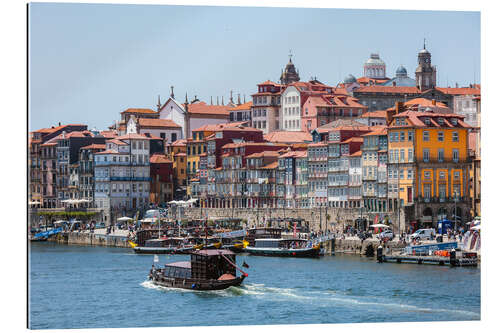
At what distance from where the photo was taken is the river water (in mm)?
31297

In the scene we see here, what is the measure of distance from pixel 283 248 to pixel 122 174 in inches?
951

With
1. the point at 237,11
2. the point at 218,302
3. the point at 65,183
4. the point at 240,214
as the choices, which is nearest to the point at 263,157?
the point at 240,214

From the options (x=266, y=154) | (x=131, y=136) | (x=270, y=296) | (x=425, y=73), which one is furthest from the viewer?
(x=425, y=73)

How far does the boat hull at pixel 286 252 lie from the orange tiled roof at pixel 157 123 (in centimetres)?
2813

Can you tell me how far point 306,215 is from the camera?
60031mm

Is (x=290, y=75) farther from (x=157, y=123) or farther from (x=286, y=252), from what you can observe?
(x=286, y=252)

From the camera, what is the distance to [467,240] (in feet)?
147

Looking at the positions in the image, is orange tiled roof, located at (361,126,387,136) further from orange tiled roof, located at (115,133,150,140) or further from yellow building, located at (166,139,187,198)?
orange tiled roof, located at (115,133,150,140)

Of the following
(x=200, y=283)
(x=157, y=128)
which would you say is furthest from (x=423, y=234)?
(x=157, y=128)

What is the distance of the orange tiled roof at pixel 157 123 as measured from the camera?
81.5m

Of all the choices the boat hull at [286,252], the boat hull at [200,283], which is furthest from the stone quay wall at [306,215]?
the boat hull at [200,283]

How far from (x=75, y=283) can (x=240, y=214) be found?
24850mm

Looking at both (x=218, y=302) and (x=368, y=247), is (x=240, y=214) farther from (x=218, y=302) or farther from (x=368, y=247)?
(x=218, y=302)

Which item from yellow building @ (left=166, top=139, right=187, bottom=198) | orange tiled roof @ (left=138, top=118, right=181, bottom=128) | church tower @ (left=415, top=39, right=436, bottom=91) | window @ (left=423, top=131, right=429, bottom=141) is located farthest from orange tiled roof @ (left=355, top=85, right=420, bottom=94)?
window @ (left=423, top=131, right=429, bottom=141)
